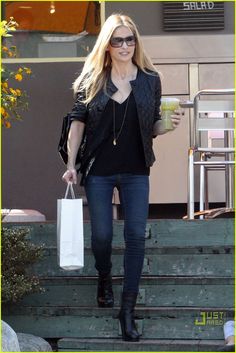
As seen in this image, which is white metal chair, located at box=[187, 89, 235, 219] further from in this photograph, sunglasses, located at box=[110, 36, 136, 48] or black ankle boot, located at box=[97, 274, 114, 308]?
sunglasses, located at box=[110, 36, 136, 48]

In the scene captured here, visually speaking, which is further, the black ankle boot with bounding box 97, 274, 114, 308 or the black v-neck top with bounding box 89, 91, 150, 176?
the black ankle boot with bounding box 97, 274, 114, 308

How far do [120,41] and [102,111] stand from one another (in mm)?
429

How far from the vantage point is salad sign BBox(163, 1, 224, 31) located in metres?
7.96

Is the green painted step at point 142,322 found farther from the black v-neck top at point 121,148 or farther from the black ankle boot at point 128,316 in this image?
the black v-neck top at point 121,148

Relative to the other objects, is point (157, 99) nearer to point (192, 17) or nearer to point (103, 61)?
point (103, 61)

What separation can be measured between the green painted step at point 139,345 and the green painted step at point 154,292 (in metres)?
0.39

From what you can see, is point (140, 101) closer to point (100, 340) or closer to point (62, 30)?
point (100, 340)

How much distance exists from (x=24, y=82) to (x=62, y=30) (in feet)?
2.17

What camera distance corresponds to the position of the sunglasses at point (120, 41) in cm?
486

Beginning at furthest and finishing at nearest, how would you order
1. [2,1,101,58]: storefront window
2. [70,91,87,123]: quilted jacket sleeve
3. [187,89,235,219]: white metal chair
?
[2,1,101,58]: storefront window → [187,89,235,219]: white metal chair → [70,91,87,123]: quilted jacket sleeve

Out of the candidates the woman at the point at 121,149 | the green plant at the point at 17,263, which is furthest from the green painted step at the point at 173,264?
the woman at the point at 121,149

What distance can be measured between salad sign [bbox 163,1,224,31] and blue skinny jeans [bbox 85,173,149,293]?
341cm

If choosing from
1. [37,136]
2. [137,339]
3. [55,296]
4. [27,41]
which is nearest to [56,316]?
[55,296]

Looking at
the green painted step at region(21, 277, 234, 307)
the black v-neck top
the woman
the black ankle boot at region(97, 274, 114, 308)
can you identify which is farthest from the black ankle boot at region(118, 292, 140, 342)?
the black v-neck top
